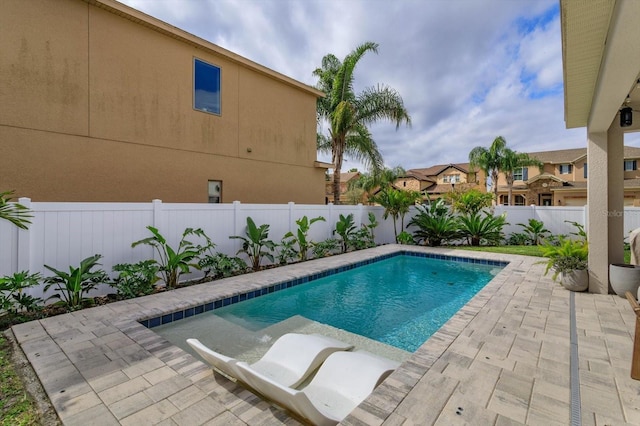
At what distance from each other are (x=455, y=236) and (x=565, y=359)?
10.6 meters

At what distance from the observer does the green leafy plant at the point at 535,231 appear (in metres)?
13.1

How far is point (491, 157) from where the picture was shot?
1198 inches

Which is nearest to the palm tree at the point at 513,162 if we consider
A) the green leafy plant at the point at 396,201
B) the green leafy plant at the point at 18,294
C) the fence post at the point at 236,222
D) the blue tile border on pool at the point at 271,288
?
the green leafy plant at the point at 396,201

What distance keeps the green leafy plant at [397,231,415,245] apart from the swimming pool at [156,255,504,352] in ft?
13.1

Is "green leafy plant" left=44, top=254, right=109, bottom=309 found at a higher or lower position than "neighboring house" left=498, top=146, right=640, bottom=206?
lower

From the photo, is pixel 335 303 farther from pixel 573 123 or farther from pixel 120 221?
pixel 573 123

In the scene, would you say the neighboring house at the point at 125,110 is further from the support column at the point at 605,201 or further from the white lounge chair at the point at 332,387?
the support column at the point at 605,201

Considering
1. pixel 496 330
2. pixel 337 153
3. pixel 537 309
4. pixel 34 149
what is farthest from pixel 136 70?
pixel 537 309

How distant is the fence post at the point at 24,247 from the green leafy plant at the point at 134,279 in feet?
4.30

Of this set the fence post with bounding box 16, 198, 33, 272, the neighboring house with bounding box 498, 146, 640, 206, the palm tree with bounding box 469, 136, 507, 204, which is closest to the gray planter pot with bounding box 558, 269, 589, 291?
the fence post with bounding box 16, 198, 33, 272

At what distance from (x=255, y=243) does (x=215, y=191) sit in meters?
3.47

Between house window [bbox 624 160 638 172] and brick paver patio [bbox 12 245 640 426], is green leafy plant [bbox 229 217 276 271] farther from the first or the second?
house window [bbox 624 160 638 172]

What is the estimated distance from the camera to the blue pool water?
5.64m

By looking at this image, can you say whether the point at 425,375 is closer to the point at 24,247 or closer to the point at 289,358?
the point at 289,358
